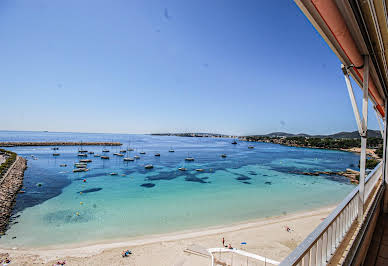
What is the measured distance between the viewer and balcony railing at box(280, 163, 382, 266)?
1255 millimetres

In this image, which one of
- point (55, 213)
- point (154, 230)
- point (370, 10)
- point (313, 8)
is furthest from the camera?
point (55, 213)

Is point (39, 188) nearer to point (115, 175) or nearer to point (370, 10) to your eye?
point (115, 175)

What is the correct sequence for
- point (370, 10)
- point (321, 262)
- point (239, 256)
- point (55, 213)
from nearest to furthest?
1. point (370, 10)
2. point (321, 262)
3. point (239, 256)
4. point (55, 213)

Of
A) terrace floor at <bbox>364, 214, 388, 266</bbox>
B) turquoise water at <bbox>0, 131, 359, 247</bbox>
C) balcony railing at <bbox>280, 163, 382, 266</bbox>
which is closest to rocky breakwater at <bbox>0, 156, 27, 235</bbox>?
turquoise water at <bbox>0, 131, 359, 247</bbox>

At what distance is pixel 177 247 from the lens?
35.1 feet

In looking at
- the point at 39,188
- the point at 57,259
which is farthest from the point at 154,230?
the point at 39,188

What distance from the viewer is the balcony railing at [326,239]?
4.12 ft

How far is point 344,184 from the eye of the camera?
25812mm

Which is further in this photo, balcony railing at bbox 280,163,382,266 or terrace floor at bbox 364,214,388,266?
terrace floor at bbox 364,214,388,266

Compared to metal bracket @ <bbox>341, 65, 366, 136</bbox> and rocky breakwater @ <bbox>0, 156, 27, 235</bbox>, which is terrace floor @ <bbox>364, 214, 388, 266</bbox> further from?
rocky breakwater @ <bbox>0, 156, 27, 235</bbox>

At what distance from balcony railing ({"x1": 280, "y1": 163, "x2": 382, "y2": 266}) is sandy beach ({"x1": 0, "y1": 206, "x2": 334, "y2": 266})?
838 centimetres

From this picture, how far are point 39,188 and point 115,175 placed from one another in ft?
34.8

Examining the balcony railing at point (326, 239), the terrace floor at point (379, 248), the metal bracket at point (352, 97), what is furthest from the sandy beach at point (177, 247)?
the metal bracket at point (352, 97)

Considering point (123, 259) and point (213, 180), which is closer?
point (123, 259)
